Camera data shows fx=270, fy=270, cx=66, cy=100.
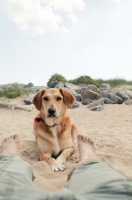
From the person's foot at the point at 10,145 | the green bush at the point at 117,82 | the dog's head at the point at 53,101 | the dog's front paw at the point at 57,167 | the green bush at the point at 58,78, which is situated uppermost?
the green bush at the point at 58,78

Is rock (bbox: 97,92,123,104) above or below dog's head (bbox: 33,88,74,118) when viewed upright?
below

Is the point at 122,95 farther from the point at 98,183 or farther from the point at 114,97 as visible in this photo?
the point at 98,183

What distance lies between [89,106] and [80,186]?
1009 centimetres

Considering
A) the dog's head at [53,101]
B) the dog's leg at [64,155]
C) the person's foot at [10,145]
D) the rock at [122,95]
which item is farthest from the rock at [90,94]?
the person's foot at [10,145]

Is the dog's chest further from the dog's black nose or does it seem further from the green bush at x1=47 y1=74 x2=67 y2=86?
the green bush at x1=47 y1=74 x2=67 y2=86

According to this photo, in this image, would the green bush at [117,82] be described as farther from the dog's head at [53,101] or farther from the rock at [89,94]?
the dog's head at [53,101]

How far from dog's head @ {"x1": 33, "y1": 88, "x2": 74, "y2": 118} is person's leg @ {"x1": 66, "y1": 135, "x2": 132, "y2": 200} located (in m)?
1.93

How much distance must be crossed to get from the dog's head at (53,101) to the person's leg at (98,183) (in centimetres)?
193

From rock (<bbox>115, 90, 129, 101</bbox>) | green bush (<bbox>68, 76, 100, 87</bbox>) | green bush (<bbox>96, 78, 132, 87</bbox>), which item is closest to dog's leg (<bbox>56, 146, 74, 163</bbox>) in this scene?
rock (<bbox>115, 90, 129, 101</bbox>)

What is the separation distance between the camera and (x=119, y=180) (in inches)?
63.1

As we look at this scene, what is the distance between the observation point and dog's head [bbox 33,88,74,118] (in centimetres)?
415

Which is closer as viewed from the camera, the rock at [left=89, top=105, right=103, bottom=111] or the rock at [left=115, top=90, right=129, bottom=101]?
the rock at [left=89, top=105, right=103, bottom=111]

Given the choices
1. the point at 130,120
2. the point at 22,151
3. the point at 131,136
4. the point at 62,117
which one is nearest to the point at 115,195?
the point at 62,117

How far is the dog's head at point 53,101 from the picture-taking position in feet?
13.6
